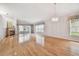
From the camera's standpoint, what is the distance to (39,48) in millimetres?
1970

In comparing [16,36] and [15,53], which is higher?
[16,36]

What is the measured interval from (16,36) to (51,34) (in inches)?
Answer: 21.4

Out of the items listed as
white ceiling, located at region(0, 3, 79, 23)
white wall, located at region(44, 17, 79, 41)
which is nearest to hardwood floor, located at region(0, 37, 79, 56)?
white wall, located at region(44, 17, 79, 41)

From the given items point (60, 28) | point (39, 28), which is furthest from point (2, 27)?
point (60, 28)

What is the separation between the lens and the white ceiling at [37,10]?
194cm

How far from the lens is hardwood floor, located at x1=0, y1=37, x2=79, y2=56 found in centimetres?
193

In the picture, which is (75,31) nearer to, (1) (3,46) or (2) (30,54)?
(2) (30,54)

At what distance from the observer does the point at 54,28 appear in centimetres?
194

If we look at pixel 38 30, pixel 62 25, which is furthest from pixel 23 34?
pixel 62 25

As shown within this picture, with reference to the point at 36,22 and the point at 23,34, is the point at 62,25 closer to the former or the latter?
the point at 36,22

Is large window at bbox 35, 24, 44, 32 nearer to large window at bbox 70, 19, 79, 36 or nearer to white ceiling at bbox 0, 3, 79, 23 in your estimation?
white ceiling at bbox 0, 3, 79, 23

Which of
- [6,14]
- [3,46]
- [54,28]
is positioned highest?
[6,14]

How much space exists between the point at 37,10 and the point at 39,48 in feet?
1.95

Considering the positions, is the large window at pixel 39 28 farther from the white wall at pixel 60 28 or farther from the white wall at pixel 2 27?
the white wall at pixel 2 27
